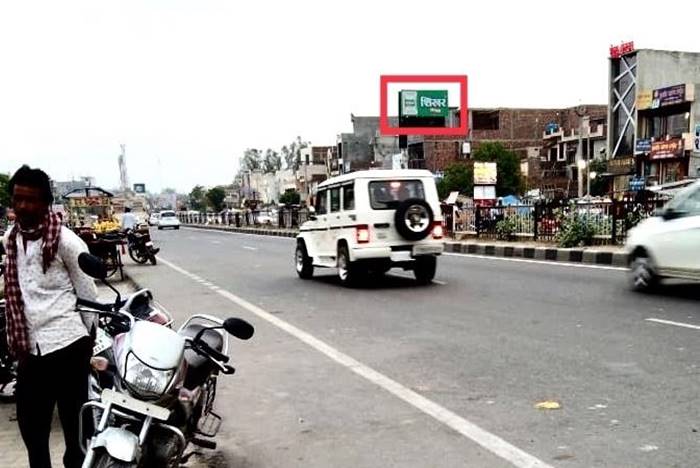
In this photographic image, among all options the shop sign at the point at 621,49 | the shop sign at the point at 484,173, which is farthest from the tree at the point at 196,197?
the shop sign at the point at 484,173

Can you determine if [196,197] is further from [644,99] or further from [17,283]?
[17,283]

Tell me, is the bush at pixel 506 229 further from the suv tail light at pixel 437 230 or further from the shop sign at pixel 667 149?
the shop sign at pixel 667 149

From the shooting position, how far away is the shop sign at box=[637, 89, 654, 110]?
5122 cm

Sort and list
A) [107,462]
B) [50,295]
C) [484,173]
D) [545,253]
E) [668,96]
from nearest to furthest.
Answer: [107,462] → [50,295] → [545,253] → [484,173] → [668,96]

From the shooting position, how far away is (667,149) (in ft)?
159

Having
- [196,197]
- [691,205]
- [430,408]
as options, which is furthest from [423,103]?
[196,197]

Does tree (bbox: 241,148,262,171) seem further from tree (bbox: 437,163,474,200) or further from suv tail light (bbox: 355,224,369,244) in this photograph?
suv tail light (bbox: 355,224,369,244)

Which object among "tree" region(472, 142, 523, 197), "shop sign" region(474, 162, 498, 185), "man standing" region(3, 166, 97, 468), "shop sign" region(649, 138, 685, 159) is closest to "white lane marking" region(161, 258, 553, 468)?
"man standing" region(3, 166, 97, 468)

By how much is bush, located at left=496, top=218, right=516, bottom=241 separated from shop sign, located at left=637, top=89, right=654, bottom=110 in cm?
3482

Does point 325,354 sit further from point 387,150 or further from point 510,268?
point 387,150

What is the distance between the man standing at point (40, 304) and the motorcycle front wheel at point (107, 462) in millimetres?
606

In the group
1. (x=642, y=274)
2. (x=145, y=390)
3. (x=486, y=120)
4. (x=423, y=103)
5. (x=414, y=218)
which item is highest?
(x=486, y=120)

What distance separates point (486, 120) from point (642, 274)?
69.9m

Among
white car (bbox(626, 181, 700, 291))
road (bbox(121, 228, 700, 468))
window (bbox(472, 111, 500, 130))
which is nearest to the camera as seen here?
road (bbox(121, 228, 700, 468))
